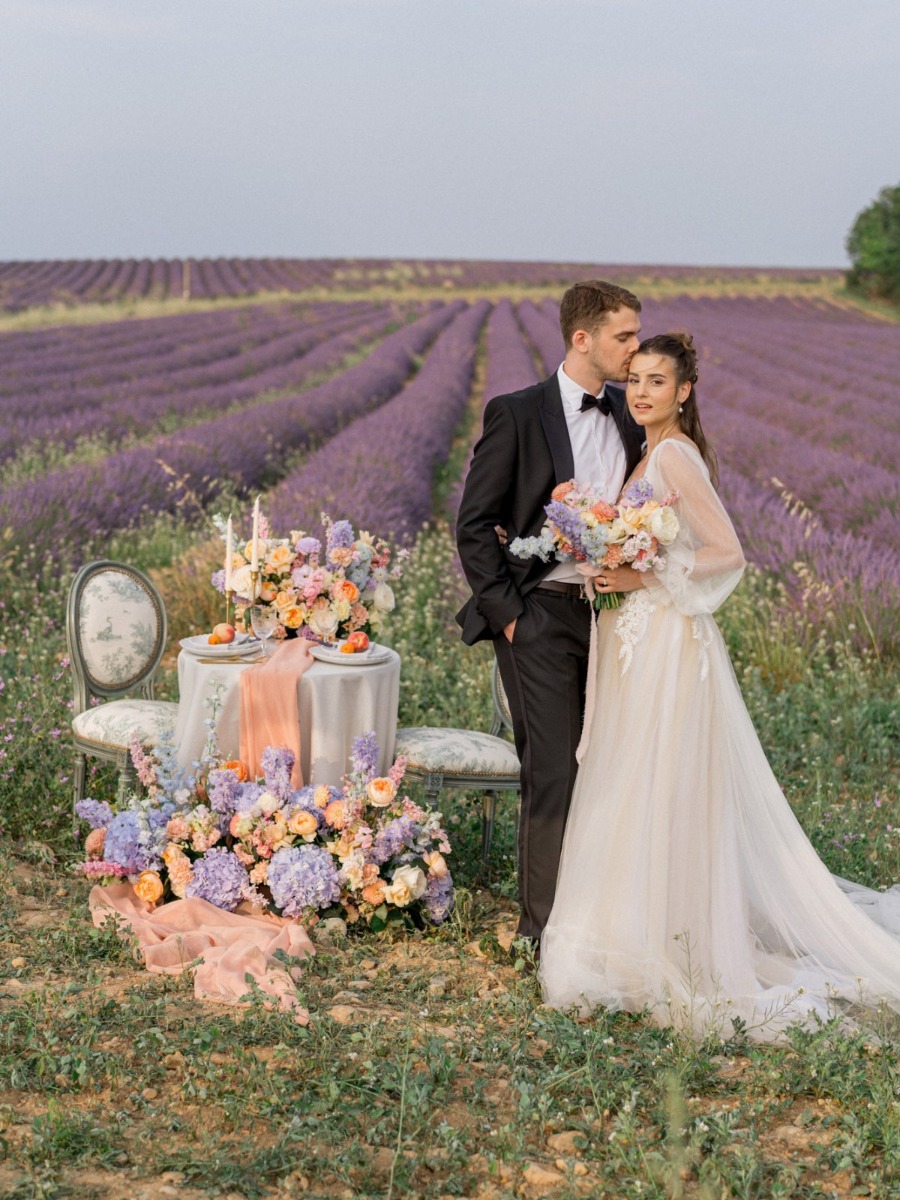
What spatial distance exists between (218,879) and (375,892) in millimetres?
473

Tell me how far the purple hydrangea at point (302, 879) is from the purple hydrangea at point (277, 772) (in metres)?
0.19

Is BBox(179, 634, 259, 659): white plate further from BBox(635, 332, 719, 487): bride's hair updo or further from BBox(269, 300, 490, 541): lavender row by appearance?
BBox(269, 300, 490, 541): lavender row

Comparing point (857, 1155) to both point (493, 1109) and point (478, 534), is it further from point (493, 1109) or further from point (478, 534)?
point (478, 534)

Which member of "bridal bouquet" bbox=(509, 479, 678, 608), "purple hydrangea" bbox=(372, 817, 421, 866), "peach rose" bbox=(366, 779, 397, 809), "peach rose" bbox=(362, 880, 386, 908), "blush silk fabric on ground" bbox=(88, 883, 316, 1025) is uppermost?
"bridal bouquet" bbox=(509, 479, 678, 608)

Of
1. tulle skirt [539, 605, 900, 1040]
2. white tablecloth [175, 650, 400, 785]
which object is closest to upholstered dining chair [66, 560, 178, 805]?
white tablecloth [175, 650, 400, 785]

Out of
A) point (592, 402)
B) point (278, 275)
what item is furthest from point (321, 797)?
point (278, 275)

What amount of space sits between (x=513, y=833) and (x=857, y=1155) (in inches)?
84.4

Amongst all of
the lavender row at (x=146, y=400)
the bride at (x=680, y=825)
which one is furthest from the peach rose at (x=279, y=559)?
the lavender row at (x=146, y=400)

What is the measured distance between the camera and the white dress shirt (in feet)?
10.5

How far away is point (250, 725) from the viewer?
3.76 meters

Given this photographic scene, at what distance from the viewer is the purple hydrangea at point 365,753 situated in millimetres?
3617

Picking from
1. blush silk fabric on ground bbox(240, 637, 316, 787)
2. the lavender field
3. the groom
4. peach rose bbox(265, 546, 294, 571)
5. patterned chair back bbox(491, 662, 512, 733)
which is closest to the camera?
the lavender field

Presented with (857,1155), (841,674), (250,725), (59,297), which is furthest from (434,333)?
(857,1155)

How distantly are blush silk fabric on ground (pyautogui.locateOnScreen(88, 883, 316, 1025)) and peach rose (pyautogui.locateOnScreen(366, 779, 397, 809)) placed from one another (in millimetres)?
420
